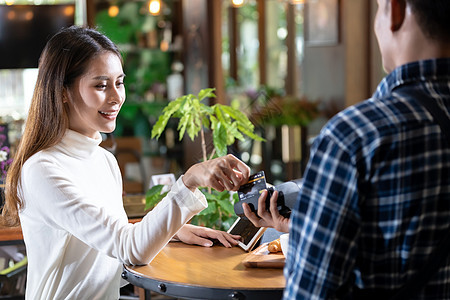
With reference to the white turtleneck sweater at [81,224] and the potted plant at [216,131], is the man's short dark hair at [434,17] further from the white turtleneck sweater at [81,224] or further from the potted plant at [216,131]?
the potted plant at [216,131]

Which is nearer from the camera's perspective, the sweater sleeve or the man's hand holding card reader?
the man's hand holding card reader

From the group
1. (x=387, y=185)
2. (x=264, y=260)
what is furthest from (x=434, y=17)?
(x=264, y=260)

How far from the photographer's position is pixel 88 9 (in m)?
7.57

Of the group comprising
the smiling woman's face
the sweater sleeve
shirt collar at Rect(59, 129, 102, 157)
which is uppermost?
the smiling woman's face

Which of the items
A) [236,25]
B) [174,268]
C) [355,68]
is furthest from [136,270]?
[236,25]

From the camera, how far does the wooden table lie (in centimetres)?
167

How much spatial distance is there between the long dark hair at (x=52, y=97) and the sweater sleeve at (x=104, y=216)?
0.09m

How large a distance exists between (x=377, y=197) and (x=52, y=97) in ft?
3.73

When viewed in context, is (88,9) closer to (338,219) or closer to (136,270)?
(136,270)

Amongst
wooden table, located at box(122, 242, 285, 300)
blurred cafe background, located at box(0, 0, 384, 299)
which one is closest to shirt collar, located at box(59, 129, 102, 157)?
wooden table, located at box(122, 242, 285, 300)

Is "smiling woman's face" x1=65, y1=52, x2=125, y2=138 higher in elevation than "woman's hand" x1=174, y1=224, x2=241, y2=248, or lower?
higher

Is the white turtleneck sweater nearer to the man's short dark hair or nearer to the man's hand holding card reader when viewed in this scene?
the man's hand holding card reader

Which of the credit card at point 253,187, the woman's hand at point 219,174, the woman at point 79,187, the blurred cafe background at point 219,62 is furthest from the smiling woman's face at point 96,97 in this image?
the blurred cafe background at point 219,62

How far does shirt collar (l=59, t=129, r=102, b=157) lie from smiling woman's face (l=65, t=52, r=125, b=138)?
28mm
